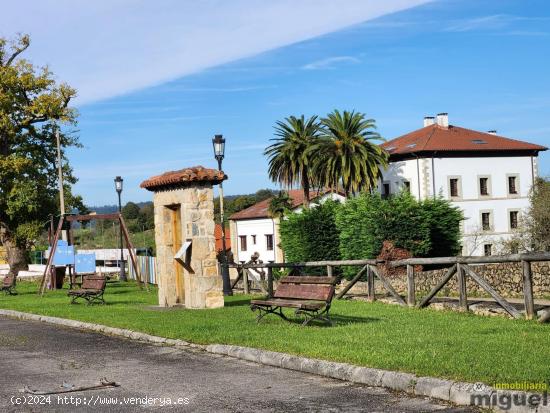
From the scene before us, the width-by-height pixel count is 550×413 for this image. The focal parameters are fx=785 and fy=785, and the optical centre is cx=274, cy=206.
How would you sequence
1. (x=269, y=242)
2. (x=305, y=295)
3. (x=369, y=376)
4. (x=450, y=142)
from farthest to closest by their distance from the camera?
(x=269, y=242) < (x=450, y=142) < (x=305, y=295) < (x=369, y=376)

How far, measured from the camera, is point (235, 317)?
15055 millimetres

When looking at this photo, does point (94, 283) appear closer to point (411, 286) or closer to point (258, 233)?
point (411, 286)

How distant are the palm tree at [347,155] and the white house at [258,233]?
15438mm

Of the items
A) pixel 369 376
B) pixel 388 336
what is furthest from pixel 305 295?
pixel 369 376

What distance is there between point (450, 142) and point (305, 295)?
65.2 meters

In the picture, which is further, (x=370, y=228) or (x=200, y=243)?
(x=370, y=228)

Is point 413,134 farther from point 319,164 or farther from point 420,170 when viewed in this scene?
point 319,164

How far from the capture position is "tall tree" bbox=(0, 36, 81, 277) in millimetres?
38000

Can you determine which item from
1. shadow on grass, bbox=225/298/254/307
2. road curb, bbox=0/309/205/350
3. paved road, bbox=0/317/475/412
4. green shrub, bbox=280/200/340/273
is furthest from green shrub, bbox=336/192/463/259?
paved road, bbox=0/317/475/412

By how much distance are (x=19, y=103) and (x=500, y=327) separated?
104 feet

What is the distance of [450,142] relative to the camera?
75.8 metres

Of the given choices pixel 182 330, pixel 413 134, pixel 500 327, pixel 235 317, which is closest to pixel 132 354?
pixel 182 330

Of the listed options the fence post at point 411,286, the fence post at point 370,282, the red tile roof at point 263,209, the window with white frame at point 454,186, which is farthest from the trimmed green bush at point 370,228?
the red tile roof at point 263,209

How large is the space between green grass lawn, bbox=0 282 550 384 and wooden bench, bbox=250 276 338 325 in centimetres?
32
